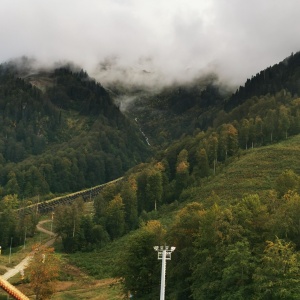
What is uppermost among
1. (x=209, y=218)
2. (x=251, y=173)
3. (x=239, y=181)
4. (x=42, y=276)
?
(x=251, y=173)

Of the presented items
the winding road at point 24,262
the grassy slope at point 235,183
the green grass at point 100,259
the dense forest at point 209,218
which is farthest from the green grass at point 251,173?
the winding road at point 24,262

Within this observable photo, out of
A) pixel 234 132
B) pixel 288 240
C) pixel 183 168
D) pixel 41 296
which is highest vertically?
pixel 234 132

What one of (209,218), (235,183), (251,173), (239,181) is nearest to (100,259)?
(235,183)

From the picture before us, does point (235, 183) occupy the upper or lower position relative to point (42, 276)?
upper

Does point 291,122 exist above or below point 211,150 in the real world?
above

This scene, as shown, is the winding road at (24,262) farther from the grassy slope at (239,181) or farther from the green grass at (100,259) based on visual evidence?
the grassy slope at (239,181)

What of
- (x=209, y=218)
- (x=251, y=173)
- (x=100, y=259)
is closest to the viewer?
(x=209, y=218)

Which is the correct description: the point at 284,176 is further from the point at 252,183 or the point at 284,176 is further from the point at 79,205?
the point at 79,205

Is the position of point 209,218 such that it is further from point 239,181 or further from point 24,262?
point 24,262

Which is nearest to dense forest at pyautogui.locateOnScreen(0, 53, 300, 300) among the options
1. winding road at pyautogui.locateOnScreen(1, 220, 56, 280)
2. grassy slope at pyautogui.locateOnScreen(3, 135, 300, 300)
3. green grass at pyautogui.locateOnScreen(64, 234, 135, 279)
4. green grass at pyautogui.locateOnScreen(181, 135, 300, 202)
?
green grass at pyautogui.locateOnScreen(181, 135, 300, 202)

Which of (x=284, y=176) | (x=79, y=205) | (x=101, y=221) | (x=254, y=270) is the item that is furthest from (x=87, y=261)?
(x=254, y=270)

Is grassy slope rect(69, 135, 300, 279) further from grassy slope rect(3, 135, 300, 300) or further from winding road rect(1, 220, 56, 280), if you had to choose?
winding road rect(1, 220, 56, 280)
